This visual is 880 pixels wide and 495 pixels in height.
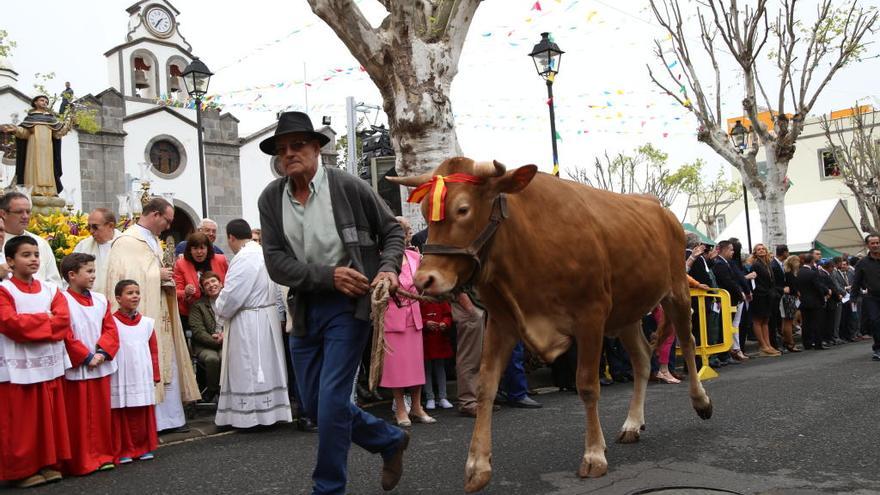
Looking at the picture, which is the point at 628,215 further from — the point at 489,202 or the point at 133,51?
the point at 133,51

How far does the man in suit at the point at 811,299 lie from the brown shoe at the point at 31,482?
13509 mm

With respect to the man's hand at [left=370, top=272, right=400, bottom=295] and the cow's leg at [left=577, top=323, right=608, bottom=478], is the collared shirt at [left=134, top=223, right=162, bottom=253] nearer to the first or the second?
the man's hand at [left=370, top=272, right=400, bottom=295]

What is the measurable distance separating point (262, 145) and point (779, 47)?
65.4 feet

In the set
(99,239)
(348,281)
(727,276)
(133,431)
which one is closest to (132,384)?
(133,431)

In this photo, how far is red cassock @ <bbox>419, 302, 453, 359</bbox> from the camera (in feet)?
27.0

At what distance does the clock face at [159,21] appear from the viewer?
157ft

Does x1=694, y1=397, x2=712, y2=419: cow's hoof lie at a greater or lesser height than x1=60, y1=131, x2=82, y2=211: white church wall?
lesser

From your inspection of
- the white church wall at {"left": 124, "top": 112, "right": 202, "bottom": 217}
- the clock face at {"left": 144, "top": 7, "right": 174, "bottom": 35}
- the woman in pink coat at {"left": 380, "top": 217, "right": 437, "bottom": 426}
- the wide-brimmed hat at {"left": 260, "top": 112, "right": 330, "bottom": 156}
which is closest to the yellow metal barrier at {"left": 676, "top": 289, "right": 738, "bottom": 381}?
the woman in pink coat at {"left": 380, "top": 217, "right": 437, "bottom": 426}

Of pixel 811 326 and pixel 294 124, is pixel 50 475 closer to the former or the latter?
pixel 294 124

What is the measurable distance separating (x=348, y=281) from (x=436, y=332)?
4292mm

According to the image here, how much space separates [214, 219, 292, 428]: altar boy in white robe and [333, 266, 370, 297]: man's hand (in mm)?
3545

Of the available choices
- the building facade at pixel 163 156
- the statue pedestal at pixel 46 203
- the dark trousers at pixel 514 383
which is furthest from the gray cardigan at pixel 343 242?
the building facade at pixel 163 156

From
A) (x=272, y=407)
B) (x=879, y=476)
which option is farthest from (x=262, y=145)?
(x=879, y=476)

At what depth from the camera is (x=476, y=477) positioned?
14.5ft
